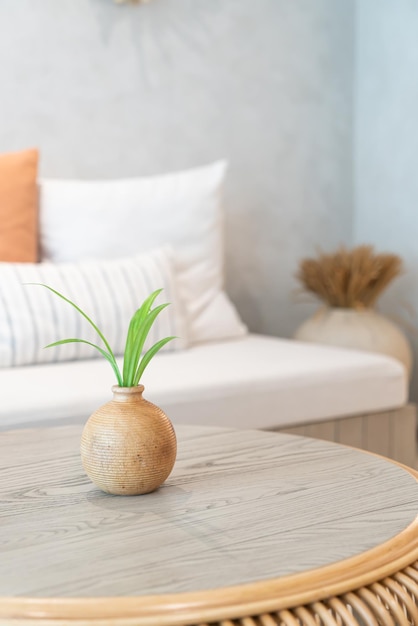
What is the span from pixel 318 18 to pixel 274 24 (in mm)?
204

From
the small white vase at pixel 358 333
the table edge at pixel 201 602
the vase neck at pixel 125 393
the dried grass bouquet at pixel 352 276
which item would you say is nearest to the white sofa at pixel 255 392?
the small white vase at pixel 358 333

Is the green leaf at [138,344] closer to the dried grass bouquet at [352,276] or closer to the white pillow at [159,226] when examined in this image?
the white pillow at [159,226]

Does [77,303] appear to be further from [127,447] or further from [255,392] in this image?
[127,447]

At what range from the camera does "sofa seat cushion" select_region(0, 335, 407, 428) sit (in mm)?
1713

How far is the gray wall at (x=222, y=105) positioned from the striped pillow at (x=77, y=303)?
54cm

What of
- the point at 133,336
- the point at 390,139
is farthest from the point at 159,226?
the point at 133,336

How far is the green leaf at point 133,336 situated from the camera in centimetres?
105

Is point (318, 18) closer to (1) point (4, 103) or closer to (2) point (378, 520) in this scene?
(1) point (4, 103)

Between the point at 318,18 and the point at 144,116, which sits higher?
the point at 318,18

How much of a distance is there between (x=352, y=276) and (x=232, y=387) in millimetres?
931

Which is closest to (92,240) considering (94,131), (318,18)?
(94,131)

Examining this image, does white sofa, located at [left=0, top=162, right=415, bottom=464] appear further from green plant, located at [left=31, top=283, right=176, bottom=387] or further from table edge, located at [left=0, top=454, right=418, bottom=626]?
table edge, located at [left=0, top=454, right=418, bottom=626]

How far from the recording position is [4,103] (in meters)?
2.43

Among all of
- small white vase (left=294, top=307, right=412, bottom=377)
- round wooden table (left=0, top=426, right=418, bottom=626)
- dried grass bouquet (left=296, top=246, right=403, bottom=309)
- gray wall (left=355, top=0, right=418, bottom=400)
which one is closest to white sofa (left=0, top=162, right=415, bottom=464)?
small white vase (left=294, top=307, right=412, bottom=377)
